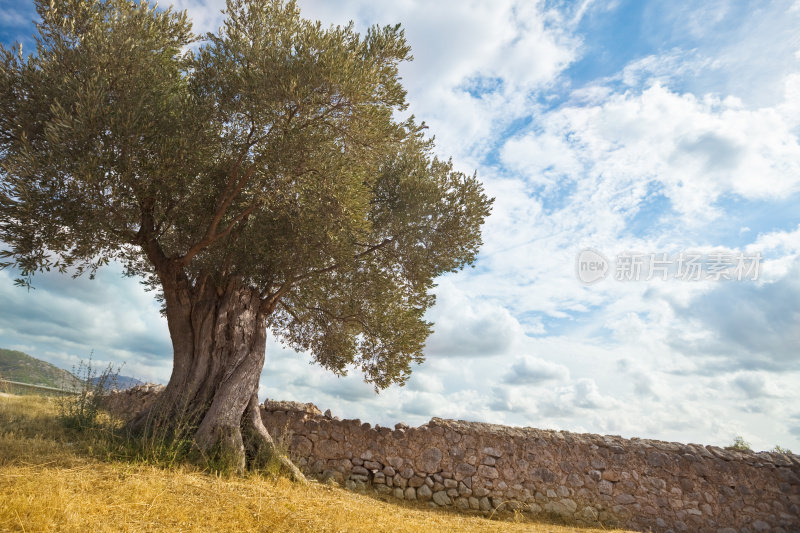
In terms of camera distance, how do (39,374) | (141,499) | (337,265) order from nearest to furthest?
(141,499) < (39,374) < (337,265)

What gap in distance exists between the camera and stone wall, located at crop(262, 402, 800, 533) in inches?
481

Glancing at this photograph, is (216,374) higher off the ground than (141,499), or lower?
higher

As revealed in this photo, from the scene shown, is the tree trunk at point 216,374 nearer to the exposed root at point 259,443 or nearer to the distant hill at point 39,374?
the exposed root at point 259,443

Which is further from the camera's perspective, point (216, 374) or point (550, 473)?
point (550, 473)

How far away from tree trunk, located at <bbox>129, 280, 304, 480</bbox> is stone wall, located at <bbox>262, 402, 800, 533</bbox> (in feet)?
5.93

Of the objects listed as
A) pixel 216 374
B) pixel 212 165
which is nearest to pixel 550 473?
pixel 216 374

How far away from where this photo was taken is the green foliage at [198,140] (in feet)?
30.5

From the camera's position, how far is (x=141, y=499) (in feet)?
21.6

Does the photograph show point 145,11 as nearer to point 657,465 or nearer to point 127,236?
point 127,236

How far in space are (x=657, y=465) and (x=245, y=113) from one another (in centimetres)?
1312

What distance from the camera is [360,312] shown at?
13031 millimetres

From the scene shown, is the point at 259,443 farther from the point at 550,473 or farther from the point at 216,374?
the point at 550,473

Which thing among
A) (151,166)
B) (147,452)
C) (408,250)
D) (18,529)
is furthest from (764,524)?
(151,166)

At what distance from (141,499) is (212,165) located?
6809mm
